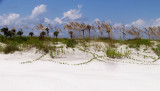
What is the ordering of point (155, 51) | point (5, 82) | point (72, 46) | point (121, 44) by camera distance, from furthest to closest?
1. point (121, 44)
2. point (155, 51)
3. point (72, 46)
4. point (5, 82)

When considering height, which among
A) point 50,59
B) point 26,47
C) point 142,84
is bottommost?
point 142,84

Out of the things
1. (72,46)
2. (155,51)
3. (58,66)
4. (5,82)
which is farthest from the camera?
(155,51)

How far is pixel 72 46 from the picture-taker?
6.96 meters

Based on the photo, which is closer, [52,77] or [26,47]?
[52,77]

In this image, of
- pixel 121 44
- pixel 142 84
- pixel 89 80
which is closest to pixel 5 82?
pixel 89 80

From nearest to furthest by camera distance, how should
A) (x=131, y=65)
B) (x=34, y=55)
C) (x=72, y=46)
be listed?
(x=131, y=65) < (x=34, y=55) < (x=72, y=46)

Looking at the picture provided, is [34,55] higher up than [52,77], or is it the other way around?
[34,55]

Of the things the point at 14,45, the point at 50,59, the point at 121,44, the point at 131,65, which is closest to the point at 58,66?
the point at 50,59

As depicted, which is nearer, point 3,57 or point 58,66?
point 58,66

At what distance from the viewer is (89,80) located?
3363 mm

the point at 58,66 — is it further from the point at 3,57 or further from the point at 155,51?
the point at 155,51

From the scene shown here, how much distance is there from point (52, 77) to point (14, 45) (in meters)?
3.65

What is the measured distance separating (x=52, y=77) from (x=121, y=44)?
226 inches

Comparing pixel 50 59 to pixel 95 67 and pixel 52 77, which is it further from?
pixel 52 77
